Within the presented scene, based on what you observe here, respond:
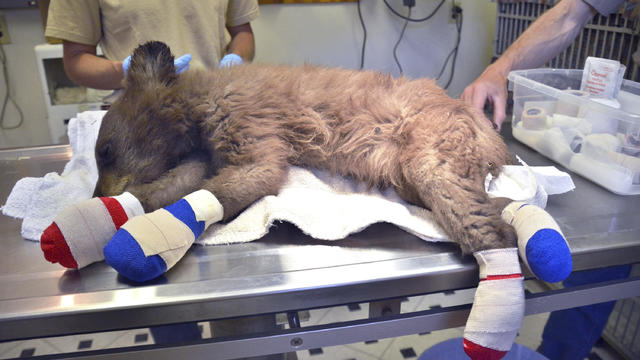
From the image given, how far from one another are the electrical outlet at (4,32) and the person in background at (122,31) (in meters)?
1.44

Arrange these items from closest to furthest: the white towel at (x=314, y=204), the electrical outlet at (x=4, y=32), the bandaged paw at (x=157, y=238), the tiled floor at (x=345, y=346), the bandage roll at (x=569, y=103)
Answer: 1. the bandaged paw at (x=157, y=238)
2. the white towel at (x=314, y=204)
3. the bandage roll at (x=569, y=103)
4. the tiled floor at (x=345, y=346)
5. the electrical outlet at (x=4, y=32)

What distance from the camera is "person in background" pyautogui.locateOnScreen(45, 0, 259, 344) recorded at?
5.14ft

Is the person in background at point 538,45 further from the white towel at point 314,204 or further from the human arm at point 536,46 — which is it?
the white towel at point 314,204

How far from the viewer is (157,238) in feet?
2.64

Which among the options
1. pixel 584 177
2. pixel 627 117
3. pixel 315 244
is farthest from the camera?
pixel 584 177

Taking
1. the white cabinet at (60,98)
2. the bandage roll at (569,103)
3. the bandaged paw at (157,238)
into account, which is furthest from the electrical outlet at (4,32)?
the bandage roll at (569,103)

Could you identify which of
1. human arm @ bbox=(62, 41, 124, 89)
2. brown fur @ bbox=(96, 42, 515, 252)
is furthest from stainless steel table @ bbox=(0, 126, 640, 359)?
human arm @ bbox=(62, 41, 124, 89)

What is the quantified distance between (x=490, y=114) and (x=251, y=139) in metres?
0.97

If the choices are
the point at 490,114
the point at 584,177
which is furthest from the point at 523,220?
the point at 490,114

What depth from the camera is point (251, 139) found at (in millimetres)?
1073

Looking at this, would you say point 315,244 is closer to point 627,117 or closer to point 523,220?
point 523,220

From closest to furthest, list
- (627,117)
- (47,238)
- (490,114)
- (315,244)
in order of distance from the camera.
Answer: (47,238) < (315,244) < (627,117) < (490,114)

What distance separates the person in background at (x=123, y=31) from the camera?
5.14ft

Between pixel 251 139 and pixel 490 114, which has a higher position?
pixel 251 139
